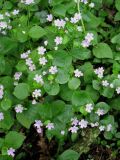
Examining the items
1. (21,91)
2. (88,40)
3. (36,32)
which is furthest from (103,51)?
(21,91)

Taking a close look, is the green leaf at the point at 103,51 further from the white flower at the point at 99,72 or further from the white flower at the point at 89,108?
the white flower at the point at 89,108

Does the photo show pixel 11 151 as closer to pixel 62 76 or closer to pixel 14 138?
pixel 14 138

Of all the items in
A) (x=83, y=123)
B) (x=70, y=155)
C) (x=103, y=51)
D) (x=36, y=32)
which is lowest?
(x=70, y=155)

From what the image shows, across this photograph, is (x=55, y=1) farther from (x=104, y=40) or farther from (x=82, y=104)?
(x=82, y=104)

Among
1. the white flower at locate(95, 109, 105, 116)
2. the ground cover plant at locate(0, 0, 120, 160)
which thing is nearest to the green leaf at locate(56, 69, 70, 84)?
the ground cover plant at locate(0, 0, 120, 160)

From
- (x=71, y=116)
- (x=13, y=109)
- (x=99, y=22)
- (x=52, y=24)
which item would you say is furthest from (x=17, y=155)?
(x=99, y=22)

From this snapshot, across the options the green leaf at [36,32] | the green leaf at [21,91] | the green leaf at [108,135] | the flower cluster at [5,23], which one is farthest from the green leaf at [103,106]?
the flower cluster at [5,23]
